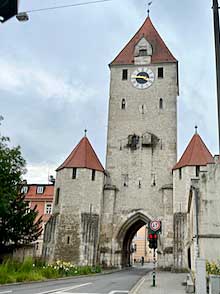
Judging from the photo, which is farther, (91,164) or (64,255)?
(91,164)

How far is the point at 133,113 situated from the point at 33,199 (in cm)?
1802

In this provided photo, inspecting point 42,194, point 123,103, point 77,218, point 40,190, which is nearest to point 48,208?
point 42,194

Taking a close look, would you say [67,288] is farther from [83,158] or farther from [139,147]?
[139,147]

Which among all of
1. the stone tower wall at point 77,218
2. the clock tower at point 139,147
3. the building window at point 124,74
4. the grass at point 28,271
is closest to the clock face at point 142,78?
the clock tower at point 139,147

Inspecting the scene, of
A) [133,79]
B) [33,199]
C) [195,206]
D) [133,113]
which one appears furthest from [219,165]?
[33,199]

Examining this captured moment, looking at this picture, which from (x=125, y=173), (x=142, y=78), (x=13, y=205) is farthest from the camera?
(x=142, y=78)

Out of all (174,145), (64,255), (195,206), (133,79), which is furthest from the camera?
(133,79)

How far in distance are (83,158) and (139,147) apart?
5.74 metres

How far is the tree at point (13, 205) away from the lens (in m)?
29.0

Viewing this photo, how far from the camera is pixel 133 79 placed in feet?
135

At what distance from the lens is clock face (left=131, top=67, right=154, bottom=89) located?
133ft

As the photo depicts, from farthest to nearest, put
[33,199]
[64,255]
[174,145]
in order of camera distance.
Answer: [33,199], [174,145], [64,255]

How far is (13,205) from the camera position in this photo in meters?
31.1

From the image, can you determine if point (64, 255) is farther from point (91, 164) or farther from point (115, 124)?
point (115, 124)
